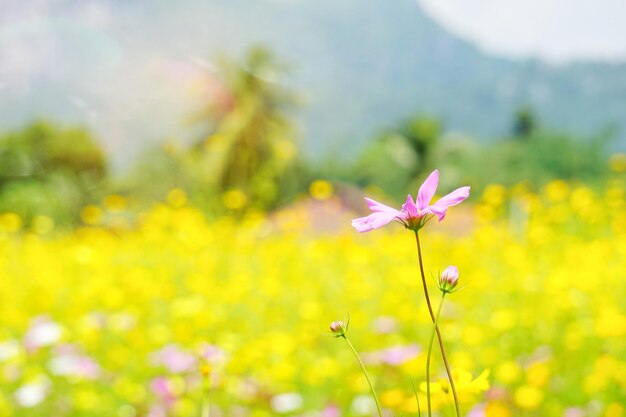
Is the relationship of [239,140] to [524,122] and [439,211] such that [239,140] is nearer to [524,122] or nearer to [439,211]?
[524,122]

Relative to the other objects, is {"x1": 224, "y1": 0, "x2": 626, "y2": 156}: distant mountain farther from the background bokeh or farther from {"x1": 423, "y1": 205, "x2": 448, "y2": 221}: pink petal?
{"x1": 423, "y1": 205, "x2": 448, "y2": 221}: pink petal

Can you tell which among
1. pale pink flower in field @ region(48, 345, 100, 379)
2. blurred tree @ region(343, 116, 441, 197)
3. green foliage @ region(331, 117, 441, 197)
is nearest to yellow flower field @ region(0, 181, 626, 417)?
pale pink flower in field @ region(48, 345, 100, 379)

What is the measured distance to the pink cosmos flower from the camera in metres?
0.35

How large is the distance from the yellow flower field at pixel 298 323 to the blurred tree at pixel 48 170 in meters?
5.91

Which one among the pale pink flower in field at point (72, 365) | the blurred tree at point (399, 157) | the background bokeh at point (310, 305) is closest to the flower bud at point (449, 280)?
the background bokeh at point (310, 305)

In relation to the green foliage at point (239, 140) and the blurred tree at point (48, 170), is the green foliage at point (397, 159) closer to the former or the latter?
the green foliage at point (239, 140)

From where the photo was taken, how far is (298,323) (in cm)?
200

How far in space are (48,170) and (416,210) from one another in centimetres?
1275

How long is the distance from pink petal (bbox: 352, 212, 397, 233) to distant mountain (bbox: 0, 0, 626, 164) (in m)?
8.47

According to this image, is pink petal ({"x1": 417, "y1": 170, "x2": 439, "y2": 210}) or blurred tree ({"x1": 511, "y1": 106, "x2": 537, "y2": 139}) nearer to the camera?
pink petal ({"x1": 417, "y1": 170, "x2": 439, "y2": 210})

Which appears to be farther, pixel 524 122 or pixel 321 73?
pixel 321 73

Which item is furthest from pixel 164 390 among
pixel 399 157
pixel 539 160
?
pixel 399 157

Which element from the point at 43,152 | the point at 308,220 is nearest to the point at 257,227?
the point at 308,220

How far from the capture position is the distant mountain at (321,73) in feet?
44.8
